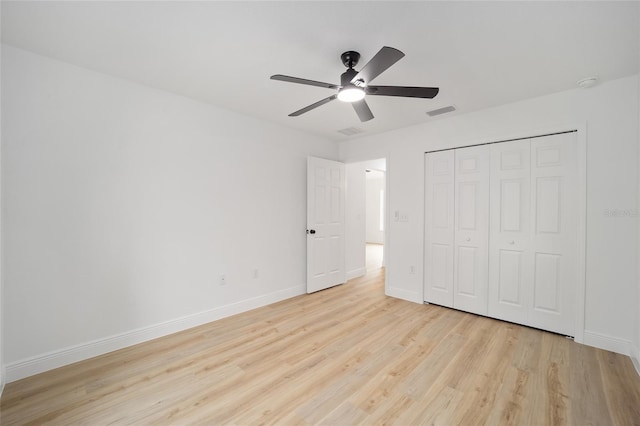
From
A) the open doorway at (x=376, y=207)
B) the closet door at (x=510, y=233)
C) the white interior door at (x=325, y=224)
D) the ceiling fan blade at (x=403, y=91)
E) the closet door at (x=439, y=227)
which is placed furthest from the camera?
the open doorway at (x=376, y=207)

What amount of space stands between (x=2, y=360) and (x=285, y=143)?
3488 millimetres

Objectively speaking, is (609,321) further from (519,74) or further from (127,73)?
(127,73)

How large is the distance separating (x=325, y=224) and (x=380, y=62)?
2.99 metres

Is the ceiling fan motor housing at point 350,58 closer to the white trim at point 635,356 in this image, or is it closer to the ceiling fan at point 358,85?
the ceiling fan at point 358,85

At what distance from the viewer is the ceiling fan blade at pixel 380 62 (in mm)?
1550

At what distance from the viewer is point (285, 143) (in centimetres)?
398

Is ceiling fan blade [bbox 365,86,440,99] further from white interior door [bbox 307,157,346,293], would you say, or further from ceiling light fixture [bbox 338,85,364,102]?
white interior door [bbox 307,157,346,293]

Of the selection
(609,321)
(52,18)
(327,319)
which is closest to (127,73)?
(52,18)

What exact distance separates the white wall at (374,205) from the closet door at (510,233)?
22.3 ft

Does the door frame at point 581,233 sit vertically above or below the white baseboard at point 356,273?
above

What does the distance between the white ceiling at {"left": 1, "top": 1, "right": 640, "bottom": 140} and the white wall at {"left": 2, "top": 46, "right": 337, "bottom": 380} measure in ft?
1.09

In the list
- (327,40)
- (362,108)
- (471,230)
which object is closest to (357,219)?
(471,230)

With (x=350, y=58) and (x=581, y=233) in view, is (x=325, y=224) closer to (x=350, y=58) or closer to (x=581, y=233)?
(x=350, y=58)

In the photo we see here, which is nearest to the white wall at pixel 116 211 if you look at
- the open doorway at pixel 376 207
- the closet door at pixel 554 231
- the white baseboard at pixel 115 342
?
the white baseboard at pixel 115 342
